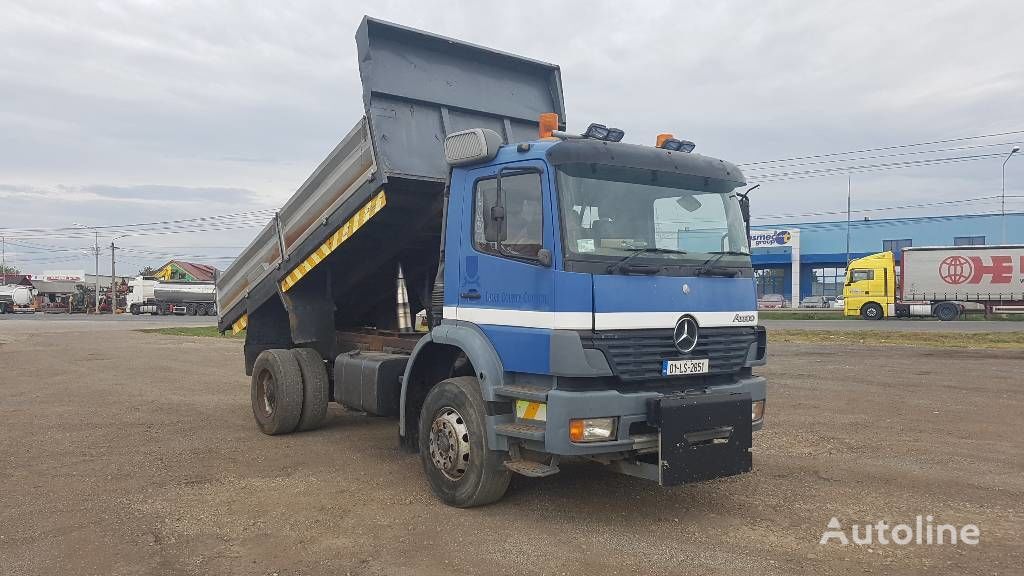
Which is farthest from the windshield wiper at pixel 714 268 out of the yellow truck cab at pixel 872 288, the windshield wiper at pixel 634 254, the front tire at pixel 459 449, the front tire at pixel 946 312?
the front tire at pixel 946 312

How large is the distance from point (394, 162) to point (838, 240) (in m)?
53.3

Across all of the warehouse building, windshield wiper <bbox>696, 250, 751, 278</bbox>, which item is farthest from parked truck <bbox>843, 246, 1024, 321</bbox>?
windshield wiper <bbox>696, 250, 751, 278</bbox>

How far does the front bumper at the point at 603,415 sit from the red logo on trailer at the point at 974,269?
32.3 metres

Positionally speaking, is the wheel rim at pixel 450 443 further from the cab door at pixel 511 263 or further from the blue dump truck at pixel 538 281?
the cab door at pixel 511 263

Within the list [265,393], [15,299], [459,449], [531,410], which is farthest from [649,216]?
[15,299]

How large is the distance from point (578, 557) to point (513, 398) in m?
1.12

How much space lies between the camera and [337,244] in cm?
749

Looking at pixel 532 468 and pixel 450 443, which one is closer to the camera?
pixel 532 468

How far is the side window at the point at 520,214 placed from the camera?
5133mm

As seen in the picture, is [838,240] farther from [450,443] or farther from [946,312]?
[450,443]

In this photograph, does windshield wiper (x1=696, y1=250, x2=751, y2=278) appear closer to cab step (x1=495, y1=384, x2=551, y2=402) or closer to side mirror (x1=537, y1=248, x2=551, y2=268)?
side mirror (x1=537, y1=248, x2=551, y2=268)

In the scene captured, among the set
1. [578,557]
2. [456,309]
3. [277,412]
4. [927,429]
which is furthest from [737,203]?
[277,412]

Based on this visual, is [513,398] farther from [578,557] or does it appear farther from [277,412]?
[277,412]

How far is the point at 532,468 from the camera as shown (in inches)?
200
